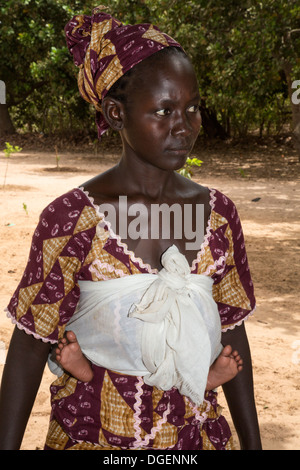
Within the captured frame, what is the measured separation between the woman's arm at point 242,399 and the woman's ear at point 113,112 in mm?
623

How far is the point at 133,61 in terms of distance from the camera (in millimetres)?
1458

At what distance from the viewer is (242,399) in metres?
1.64

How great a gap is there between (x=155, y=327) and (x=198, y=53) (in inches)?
404

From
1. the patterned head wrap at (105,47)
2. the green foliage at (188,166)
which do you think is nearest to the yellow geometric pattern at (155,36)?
the patterned head wrap at (105,47)

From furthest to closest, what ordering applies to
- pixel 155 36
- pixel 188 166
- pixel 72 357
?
pixel 188 166 → pixel 155 36 → pixel 72 357

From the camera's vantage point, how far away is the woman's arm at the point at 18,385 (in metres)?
1.43

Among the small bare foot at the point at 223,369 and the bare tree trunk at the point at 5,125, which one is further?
the bare tree trunk at the point at 5,125

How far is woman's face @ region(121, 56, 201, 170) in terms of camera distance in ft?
4.74

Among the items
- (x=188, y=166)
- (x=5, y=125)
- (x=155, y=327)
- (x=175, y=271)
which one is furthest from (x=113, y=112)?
(x=5, y=125)

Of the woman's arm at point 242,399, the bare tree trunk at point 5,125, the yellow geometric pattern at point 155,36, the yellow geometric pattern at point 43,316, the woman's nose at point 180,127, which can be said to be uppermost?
the yellow geometric pattern at point 155,36

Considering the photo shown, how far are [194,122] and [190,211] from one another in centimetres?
22

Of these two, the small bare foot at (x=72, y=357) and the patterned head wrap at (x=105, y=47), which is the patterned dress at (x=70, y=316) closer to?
the small bare foot at (x=72, y=357)

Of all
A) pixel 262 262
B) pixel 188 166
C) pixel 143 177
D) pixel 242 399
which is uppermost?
pixel 143 177

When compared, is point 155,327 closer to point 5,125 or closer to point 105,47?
point 105,47
